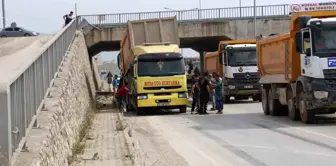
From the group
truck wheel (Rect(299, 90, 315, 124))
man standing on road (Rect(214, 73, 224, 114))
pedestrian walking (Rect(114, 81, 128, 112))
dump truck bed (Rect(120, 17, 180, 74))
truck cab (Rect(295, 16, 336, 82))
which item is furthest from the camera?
pedestrian walking (Rect(114, 81, 128, 112))

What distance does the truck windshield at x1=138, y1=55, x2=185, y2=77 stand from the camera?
25.2 m

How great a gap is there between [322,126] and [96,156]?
25.8ft

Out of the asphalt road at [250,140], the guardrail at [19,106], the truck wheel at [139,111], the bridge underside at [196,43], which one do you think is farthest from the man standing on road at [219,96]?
the bridge underside at [196,43]

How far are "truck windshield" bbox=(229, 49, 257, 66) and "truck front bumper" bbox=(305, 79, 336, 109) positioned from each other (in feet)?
44.1

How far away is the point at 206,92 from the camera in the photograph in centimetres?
2438

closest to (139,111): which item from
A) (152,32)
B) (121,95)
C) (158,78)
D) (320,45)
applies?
(158,78)

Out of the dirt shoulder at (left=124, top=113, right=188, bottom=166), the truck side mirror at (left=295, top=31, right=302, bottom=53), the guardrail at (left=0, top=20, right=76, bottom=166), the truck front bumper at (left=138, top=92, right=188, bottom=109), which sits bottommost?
the dirt shoulder at (left=124, top=113, right=188, bottom=166)

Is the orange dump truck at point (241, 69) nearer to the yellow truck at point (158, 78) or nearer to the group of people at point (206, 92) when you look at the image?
the group of people at point (206, 92)

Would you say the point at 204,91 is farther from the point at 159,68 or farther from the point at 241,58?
the point at 241,58

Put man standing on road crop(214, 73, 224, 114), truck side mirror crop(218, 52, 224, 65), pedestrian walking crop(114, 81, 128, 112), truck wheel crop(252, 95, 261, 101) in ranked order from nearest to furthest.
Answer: man standing on road crop(214, 73, 224, 114)
pedestrian walking crop(114, 81, 128, 112)
truck side mirror crop(218, 52, 224, 65)
truck wheel crop(252, 95, 261, 101)

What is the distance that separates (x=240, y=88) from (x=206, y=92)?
6.35 metres

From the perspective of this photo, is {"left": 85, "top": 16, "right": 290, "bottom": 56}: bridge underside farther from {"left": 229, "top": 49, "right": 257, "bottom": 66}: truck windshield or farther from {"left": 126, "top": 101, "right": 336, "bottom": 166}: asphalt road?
{"left": 126, "top": 101, "right": 336, "bottom": 166}: asphalt road

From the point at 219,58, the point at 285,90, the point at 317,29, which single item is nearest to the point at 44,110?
the point at 317,29

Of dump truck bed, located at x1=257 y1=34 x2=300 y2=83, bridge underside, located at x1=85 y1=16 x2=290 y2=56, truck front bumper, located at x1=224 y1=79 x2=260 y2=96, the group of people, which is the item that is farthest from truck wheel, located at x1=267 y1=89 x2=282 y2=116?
bridge underside, located at x1=85 y1=16 x2=290 y2=56
